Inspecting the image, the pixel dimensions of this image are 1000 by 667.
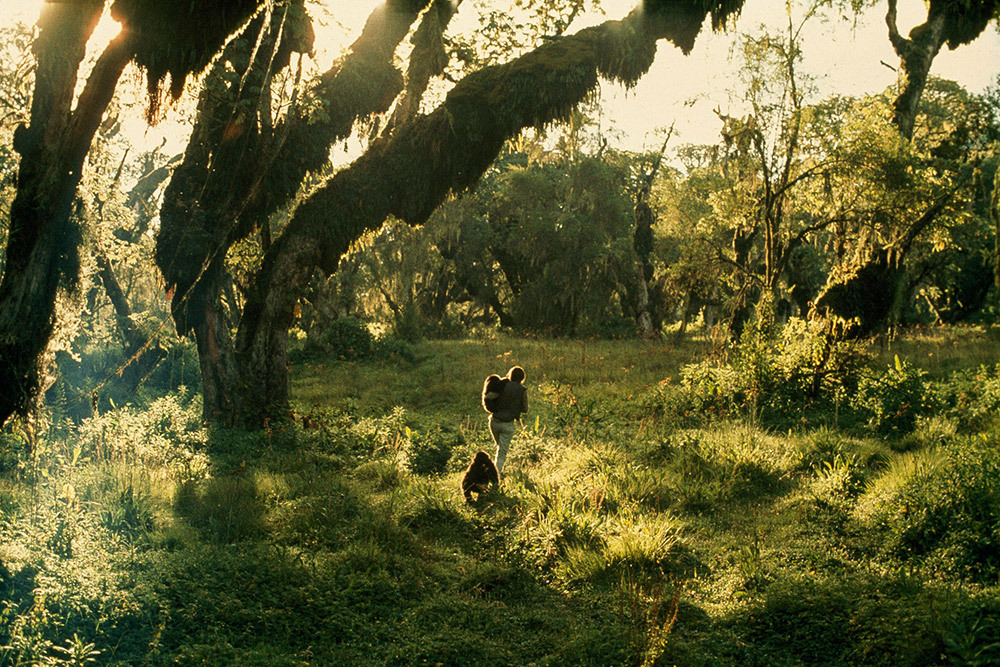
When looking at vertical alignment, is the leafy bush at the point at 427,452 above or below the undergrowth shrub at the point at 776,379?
below

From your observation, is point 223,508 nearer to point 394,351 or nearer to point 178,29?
point 178,29

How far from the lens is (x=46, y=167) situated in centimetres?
626

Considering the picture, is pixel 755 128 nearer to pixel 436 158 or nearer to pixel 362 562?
pixel 436 158

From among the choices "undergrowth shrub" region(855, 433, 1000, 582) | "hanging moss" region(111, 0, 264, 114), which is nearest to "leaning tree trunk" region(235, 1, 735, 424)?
"hanging moss" region(111, 0, 264, 114)

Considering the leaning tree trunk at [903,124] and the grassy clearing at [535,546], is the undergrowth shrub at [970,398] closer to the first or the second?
the grassy clearing at [535,546]

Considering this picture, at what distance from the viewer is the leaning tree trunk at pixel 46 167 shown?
609 centimetres

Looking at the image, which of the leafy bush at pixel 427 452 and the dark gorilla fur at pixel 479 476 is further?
the leafy bush at pixel 427 452

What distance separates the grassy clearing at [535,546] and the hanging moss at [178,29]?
14.4 feet

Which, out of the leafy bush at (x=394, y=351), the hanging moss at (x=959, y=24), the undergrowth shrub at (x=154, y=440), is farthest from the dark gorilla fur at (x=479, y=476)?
the hanging moss at (x=959, y=24)

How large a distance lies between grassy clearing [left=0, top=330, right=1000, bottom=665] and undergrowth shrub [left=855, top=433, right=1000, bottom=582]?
2 centimetres

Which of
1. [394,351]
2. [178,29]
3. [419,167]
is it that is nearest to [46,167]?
[178,29]

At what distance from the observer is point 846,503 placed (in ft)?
25.7

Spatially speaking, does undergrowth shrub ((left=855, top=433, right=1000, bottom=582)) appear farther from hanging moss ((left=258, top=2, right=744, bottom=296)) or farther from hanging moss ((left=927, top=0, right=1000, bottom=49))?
hanging moss ((left=927, top=0, right=1000, bottom=49))

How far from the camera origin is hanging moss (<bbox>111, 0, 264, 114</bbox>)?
598 cm
